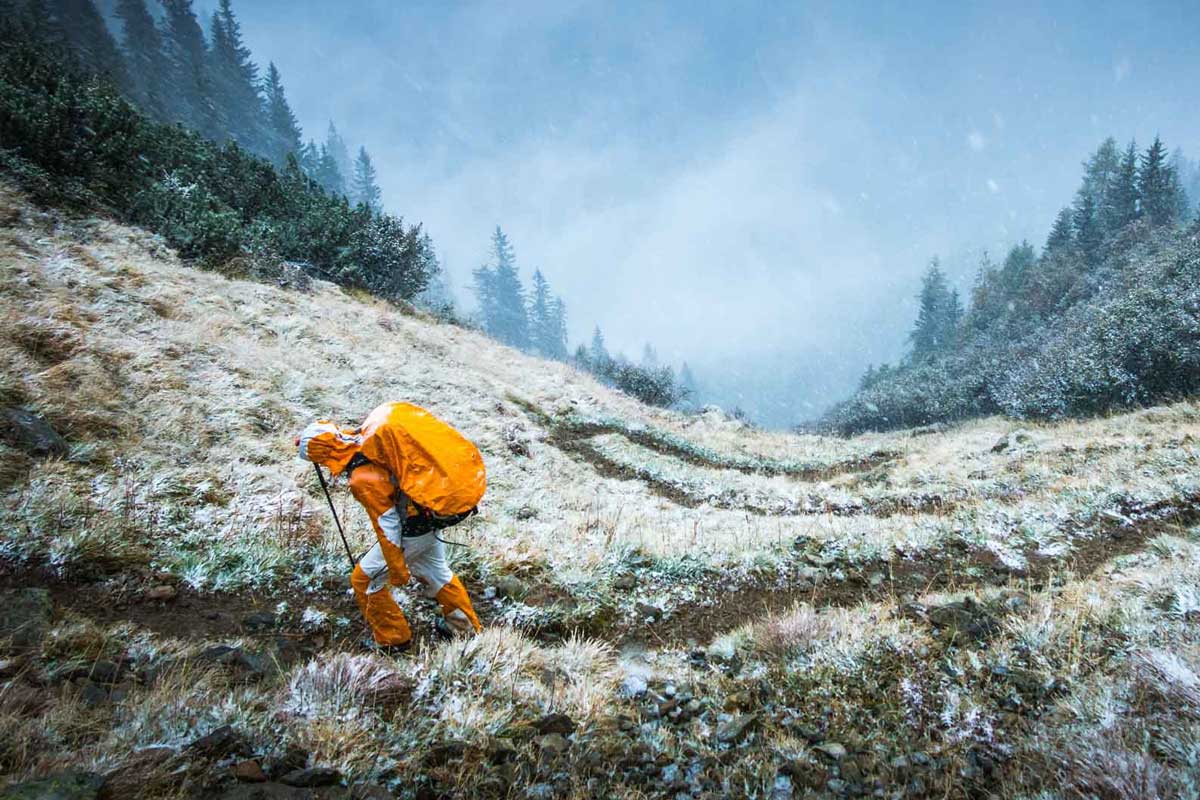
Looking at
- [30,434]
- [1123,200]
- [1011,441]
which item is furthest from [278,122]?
[1123,200]

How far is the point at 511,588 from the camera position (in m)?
5.77

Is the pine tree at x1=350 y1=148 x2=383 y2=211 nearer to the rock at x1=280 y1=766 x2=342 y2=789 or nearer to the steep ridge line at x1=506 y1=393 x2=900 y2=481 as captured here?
the steep ridge line at x1=506 y1=393 x2=900 y2=481

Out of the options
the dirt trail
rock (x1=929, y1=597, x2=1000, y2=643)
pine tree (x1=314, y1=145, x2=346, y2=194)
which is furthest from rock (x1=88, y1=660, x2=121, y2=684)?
pine tree (x1=314, y1=145, x2=346, y2=194)

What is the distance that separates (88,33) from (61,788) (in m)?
60.8

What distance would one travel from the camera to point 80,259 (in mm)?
10680

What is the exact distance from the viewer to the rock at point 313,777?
2629 mm

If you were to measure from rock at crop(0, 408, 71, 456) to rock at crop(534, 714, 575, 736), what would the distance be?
6.52m

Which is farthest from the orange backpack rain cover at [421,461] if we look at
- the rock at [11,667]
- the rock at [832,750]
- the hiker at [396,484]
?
the rock at [832,750]

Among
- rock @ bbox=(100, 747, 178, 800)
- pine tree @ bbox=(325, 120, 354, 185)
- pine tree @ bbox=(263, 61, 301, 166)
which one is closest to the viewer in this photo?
rock @ bbox=(100, 747, 178, 800)

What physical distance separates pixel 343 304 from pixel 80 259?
8656 millimetres

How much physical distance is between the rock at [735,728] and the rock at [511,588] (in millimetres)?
2767

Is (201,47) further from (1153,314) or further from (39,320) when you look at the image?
(1153,314)

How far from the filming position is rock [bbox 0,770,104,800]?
210 cm

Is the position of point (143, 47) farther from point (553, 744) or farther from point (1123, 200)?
point (1123, 200)
